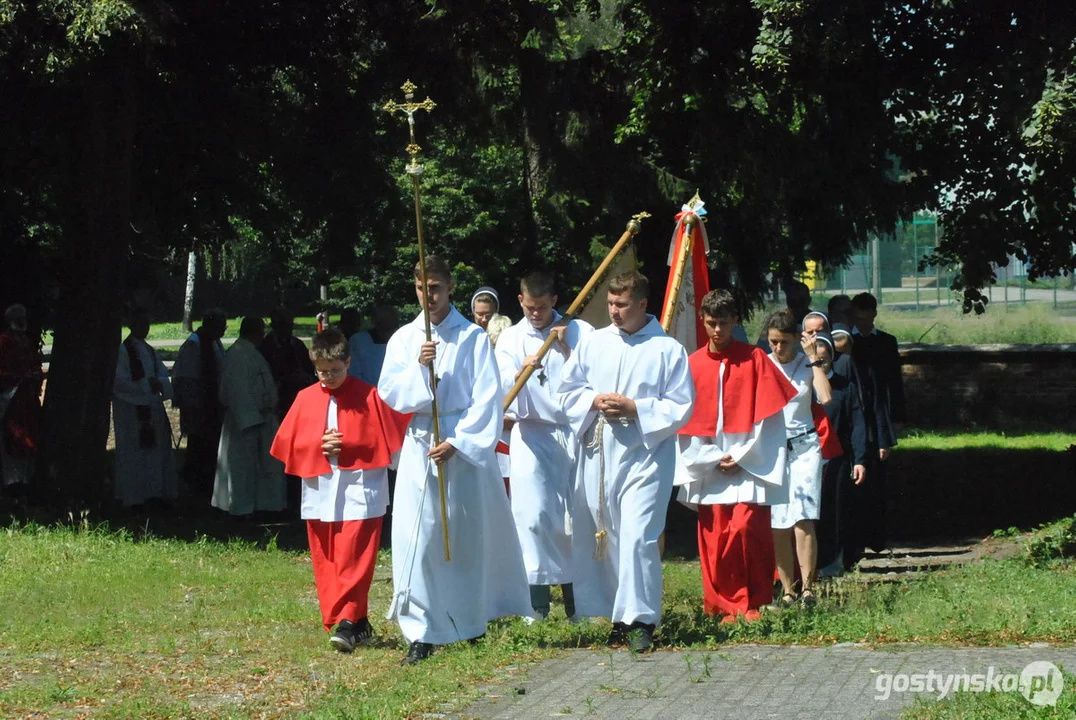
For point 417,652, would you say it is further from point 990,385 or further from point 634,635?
point 990,385

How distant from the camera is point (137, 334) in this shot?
15227mm

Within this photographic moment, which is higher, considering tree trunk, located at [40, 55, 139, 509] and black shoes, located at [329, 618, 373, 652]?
tree trunk, located at [40, 55, 139, 509]

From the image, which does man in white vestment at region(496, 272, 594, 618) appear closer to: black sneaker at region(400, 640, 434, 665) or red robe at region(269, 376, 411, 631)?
red robe at region(269, 376, 411, 631)

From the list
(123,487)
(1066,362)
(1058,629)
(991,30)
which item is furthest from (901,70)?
(1066,362)

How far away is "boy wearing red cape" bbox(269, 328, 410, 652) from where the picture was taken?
8.48m

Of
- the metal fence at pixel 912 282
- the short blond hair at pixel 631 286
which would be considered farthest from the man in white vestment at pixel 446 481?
the metal fence at pixel 912 282

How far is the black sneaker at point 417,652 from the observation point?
25.7 ft

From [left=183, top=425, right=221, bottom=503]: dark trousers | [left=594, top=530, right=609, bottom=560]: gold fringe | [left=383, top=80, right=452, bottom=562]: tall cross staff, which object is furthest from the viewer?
[left=183, top=425, right=221, bottom=503]: dark trousers

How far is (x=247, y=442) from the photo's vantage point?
582 inches

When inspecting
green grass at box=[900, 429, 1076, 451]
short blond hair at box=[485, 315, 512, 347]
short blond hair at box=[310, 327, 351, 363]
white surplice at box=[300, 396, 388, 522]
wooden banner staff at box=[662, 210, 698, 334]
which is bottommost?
green grass at box=[900, 429, 1076, 451]

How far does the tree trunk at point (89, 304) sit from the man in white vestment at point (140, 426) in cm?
78

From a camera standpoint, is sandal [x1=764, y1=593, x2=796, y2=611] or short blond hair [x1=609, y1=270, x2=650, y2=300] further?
sandal [x1=764, y1=593, x2=796, y2=611]

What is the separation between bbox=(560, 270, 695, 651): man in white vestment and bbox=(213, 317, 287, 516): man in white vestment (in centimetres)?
654

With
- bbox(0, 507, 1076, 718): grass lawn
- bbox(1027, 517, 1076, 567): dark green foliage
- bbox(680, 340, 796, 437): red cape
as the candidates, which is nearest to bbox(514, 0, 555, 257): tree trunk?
bbox(0, 507, 1076, 718): grass lawn
